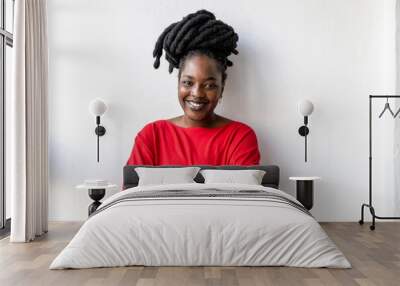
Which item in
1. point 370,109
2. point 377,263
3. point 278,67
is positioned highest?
point 278,67

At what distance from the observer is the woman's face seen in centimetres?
593

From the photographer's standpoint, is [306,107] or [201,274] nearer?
[201,274]

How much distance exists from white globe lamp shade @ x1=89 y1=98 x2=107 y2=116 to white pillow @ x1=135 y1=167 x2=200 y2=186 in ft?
2.78

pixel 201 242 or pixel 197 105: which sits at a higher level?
pixel 197 105

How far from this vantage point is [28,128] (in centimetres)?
507

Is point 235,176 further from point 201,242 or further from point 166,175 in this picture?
point 201,242

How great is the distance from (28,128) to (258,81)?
2526 mm

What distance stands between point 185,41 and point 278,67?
1.10 meters

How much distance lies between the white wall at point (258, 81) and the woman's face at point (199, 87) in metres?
0.30

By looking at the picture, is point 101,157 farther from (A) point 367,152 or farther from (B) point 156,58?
(A) point 367,152

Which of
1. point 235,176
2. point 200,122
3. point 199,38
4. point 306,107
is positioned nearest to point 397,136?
point 306,107

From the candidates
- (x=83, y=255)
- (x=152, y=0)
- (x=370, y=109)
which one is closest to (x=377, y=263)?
(x=83, y=255)

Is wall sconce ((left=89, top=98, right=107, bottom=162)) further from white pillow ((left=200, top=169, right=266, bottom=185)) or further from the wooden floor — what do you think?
the wooden floor

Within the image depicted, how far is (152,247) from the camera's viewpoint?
3803 millimetres
